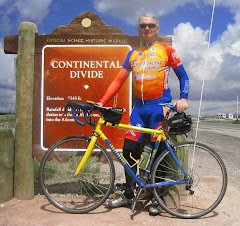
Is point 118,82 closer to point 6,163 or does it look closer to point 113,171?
point 113,171

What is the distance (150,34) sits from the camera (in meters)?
3.54

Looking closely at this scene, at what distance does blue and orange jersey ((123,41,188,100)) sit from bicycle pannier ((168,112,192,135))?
1.19 feet

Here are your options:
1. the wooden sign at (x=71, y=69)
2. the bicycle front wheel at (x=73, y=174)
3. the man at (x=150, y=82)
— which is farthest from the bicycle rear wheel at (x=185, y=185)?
the wooden sign at (x=71, y=69)

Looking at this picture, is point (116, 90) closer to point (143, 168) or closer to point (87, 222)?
point (143, 168)

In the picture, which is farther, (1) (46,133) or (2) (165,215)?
(1) (46,133)

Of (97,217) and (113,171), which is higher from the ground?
(113,171)

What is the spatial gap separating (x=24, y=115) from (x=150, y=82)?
5.45ft

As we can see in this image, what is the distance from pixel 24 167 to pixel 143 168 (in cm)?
156

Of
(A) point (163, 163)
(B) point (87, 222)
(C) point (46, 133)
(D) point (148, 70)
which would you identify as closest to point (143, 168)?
(A) point (163, 163)

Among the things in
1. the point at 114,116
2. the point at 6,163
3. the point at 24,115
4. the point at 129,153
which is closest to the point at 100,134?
the point at 114,116

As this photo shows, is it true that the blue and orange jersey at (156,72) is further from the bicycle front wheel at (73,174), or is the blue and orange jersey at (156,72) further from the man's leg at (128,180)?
the bicycle front wheel at (73,174)

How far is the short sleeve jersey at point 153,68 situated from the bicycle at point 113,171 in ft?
0.85

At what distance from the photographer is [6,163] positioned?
379cm

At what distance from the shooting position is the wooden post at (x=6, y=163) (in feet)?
12.3
